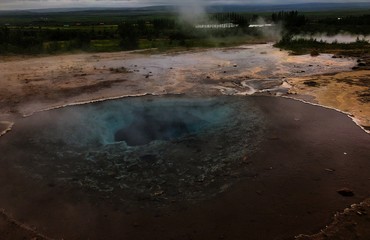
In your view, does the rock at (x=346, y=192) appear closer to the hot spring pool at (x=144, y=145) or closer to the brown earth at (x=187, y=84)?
the brown earth at (x=187, y=84)

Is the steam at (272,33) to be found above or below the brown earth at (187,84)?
above

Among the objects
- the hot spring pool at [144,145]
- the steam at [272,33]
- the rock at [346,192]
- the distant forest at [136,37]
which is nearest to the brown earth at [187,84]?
the rock at [346,192]

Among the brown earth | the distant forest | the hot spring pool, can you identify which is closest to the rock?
the brown earth

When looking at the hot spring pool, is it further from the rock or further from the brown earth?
the rock

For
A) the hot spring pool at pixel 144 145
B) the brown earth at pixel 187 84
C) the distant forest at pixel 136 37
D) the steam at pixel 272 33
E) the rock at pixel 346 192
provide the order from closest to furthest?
the brown earth at pixel 187 84
the rock at pixel 346 192
the hot spring pool at pixel 144 145
the distant forest at pixel 136 37
the steam at pixel 272 33

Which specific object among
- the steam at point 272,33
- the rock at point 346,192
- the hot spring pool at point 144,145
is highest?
the steam at point 272,33

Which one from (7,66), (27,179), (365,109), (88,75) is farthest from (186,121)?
(7,66)

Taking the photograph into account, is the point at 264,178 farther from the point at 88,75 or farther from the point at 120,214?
the point at 88,75

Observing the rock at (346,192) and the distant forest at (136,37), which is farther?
the distant forest at (136,37)
